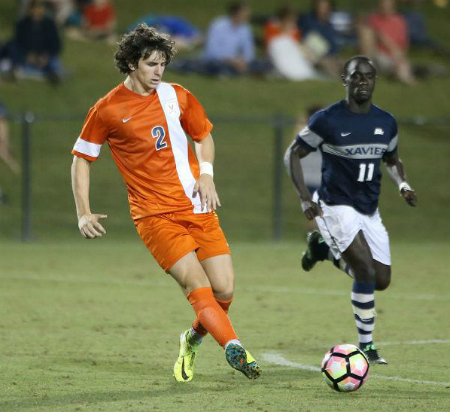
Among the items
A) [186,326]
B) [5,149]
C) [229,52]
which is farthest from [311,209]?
[229,52]

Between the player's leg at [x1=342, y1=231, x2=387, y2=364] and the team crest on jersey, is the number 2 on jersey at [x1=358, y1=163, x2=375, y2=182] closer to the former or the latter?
the player's leg at [x1=342, y1=231, x2=387, y2=364]

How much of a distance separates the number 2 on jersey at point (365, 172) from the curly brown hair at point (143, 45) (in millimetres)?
1986

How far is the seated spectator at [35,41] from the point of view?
2114cm

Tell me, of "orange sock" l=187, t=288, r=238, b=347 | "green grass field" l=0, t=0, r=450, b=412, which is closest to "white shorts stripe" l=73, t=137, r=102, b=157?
"orange sock" l=187, t=288, r=238, b=347

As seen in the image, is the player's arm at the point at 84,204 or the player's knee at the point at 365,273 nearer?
the player's arm at the point at 84,204

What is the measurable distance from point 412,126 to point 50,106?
7.37m

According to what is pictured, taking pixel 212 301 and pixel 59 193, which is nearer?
pixel 212 301

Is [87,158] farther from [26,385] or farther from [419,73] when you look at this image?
[419,73]

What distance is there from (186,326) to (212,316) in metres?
3.24

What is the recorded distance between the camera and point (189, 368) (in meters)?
8.01

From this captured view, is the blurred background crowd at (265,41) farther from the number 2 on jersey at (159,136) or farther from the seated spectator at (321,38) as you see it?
the number 2 on jersey at (159,136)

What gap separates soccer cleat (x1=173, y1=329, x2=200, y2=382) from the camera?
7934 millimetres

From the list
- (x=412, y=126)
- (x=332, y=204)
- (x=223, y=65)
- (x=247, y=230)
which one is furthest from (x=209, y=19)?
(x=332, y=204)

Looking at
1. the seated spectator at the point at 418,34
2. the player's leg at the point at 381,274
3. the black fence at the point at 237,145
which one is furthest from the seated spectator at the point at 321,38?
the player's leg at the point at 381,274
